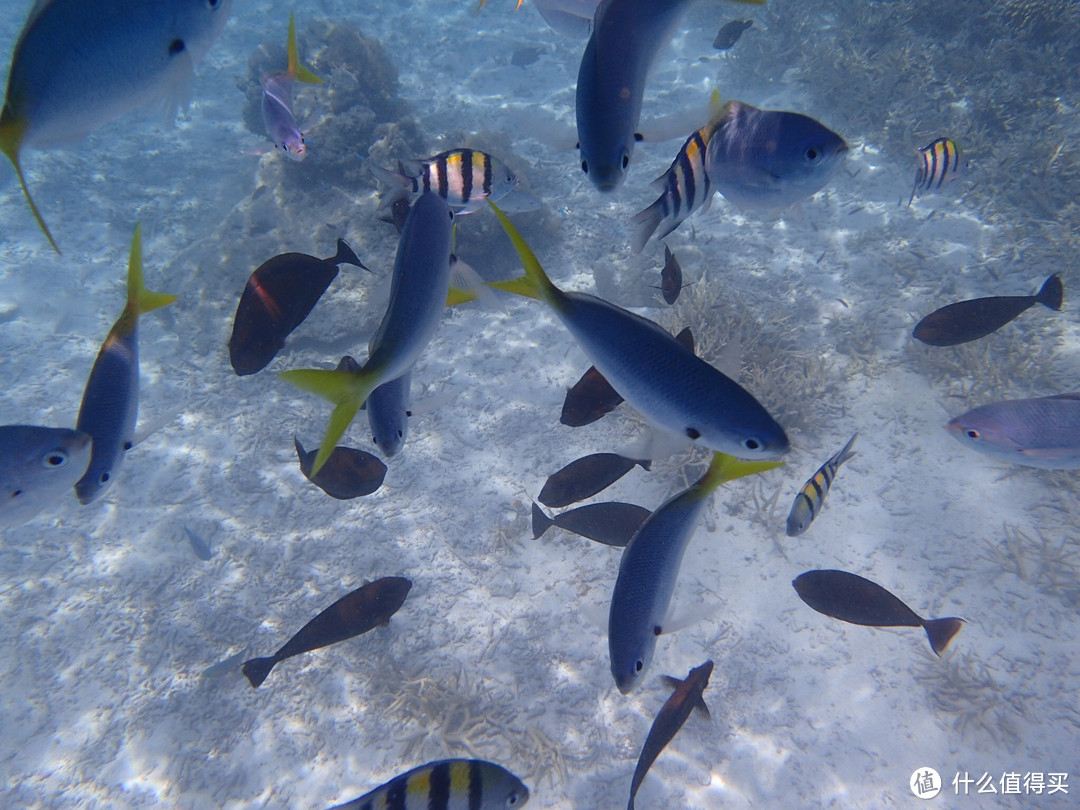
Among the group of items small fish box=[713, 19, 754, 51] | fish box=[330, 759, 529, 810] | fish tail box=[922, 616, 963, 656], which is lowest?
fish tail box=[922, 616, 963, 656]

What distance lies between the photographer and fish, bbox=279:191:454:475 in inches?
52.7

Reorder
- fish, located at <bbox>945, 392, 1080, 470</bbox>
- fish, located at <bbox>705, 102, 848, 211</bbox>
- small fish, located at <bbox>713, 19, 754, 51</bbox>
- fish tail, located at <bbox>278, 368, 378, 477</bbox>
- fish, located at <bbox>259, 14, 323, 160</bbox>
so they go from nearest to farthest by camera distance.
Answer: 1. fish tail, located at <bbox>278, 368, 378, 477</bbox>
2. fish, located at <bbox>705, 102, 848, 211</bbox>
3. fish, located at <bbox>945, 392, 1080, 470</bbox>
4. fish, located at <bbox>259, 14, 323, 160</bbox>
5. small fish, located at <bbox>713, 19, 754, 51</bbox>

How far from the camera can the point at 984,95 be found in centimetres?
Result: 945

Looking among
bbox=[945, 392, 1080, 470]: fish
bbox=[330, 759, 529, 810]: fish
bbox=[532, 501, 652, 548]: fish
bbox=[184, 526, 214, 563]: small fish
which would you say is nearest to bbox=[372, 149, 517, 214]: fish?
bbox=[532, 501, 652, 548]: fish

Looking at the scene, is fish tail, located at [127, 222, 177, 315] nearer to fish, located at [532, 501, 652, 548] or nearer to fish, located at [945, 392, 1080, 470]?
fish, located at [532, 501, 652, 548]

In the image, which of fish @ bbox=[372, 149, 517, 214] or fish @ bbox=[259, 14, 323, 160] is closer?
fish @ bbox=[372, 149, 517, 214]

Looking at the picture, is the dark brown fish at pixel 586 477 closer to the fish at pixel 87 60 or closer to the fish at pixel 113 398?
the fish at pixel 113 398

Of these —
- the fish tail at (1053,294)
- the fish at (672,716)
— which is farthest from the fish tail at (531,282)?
the fish tail at (1053,294)

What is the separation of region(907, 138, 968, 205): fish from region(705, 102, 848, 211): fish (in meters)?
3.99

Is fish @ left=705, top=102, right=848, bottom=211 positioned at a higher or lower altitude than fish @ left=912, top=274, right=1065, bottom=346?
higher

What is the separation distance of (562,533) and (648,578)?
338cm

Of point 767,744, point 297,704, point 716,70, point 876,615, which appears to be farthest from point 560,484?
point 716,70

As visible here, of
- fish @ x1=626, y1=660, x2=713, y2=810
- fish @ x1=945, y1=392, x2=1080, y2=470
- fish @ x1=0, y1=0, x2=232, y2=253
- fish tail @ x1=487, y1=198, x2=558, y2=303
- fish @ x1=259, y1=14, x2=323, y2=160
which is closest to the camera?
fish @ x1=0, y1=0, x2=232, y2=253

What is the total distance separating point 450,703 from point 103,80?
4.51 meters
